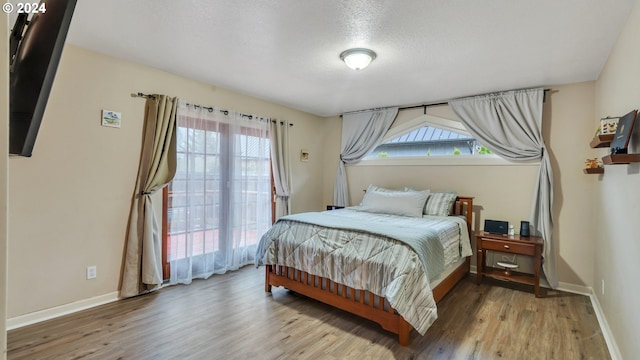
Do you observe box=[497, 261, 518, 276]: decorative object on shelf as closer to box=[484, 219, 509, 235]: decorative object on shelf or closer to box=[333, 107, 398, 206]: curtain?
box=[484, 219, 509, 235]: decorative object on shelf

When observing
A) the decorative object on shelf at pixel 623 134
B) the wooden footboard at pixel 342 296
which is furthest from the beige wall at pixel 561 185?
the wooden footboard at pixel 342 296

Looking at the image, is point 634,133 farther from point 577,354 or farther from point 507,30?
point 577,354

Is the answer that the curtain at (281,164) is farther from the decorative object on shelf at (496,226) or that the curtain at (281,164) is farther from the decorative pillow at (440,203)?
the decorative object on shelf at (496,226)

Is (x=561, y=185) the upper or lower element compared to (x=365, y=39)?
lower

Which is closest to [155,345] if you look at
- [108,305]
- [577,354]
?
[108,305]

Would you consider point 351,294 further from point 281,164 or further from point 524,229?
point 281,164

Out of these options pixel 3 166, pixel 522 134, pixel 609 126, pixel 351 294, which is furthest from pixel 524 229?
pixel 3 166

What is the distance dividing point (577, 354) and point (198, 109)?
13.4ft

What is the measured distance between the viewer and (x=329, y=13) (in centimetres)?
198

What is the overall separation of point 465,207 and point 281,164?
8.54 ft

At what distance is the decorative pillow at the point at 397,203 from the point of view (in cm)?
361

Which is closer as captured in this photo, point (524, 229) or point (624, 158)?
point (624, 158)

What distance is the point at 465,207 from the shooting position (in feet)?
12.5

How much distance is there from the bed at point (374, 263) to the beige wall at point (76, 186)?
150 centimetres
